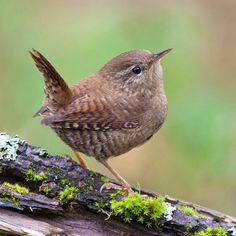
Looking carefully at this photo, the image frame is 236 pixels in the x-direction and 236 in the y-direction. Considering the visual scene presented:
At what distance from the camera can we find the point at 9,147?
467 centimetres

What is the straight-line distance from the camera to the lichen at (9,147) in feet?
15.1

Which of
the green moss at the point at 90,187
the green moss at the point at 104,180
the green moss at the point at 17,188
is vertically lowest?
the green moss at the point at 17,188

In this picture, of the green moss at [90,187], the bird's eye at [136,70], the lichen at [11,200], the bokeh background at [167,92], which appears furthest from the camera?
the bokeh background at [167,92]

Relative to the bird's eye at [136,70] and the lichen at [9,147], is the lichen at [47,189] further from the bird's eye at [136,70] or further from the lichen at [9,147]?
the bird's eye at [136,70]

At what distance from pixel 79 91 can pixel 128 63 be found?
1.88 feet

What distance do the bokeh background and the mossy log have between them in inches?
78.5

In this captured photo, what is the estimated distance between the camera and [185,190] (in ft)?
23.9

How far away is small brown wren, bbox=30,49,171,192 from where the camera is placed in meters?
5.05

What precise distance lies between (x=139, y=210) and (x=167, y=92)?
3.13m

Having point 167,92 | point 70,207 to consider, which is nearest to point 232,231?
point 70,207

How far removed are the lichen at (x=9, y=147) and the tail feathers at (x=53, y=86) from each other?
21.2 inches

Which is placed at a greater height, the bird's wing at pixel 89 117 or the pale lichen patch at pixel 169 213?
the bird's wing at pixel 89 117

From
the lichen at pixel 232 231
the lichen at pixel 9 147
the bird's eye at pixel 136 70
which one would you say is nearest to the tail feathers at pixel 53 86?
the lichen at pixel 9 147

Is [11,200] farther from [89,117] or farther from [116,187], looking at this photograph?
[89,117]
